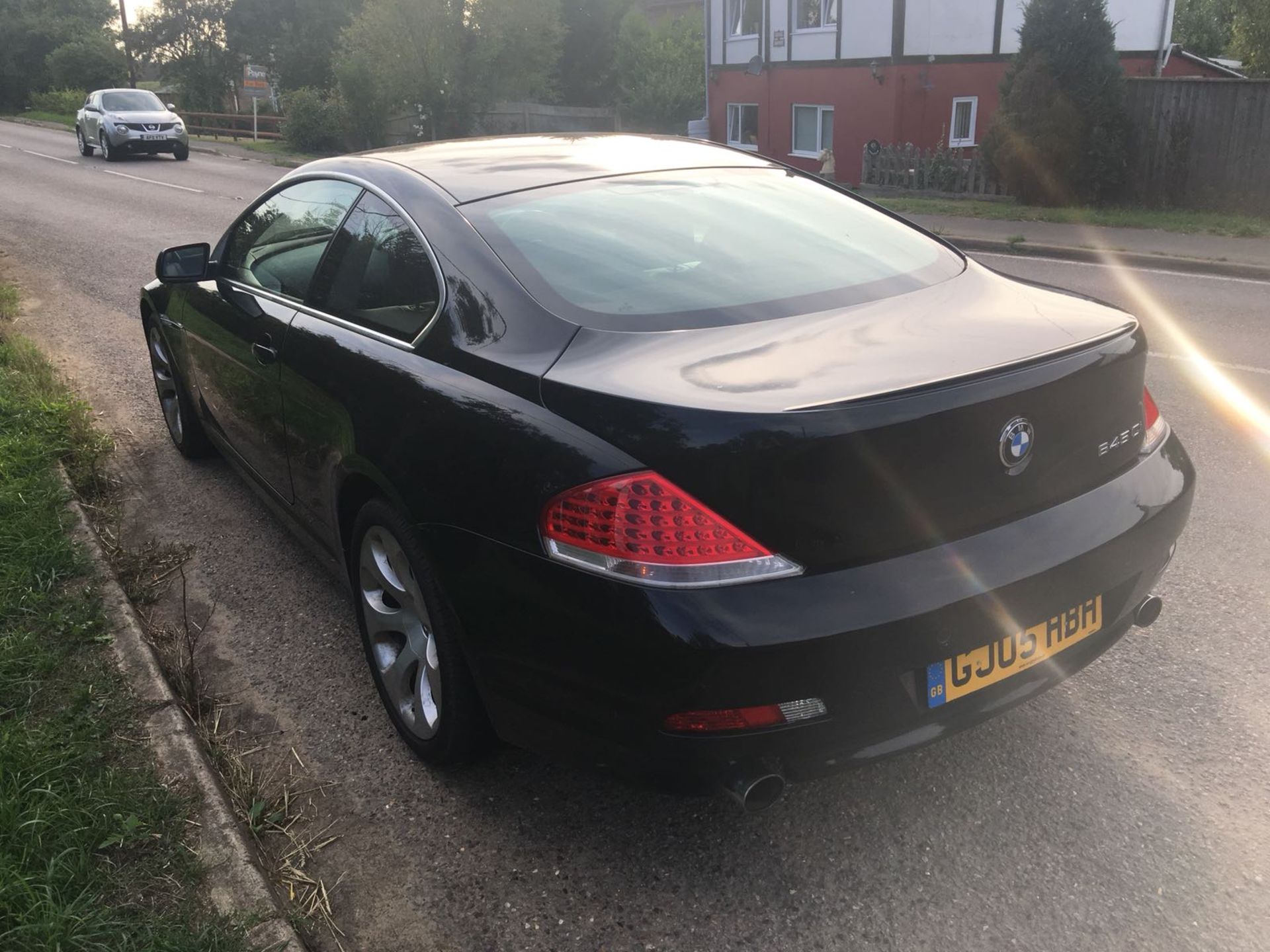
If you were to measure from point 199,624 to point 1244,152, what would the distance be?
15897 mm

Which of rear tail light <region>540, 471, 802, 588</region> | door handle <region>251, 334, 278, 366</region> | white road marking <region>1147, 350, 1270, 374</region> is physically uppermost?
door handle <region>251, 334, 278, 366</region>

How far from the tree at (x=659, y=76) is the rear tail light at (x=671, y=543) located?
39822mm

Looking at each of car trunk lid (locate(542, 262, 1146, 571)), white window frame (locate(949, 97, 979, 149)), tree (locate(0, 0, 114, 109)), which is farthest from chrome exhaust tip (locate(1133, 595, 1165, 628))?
tree (locate(0, 0, 114, 109))

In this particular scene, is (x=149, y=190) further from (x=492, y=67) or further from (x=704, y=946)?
(x=704, y=946)

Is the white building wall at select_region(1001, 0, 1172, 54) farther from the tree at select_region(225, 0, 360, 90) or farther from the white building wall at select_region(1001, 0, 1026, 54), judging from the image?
the tree at select_region(225, 0, 360, 90)

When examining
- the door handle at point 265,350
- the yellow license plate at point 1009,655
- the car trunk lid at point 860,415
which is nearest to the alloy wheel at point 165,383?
the door handle at point 265,350

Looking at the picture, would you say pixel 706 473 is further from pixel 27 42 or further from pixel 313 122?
pixel 27 42

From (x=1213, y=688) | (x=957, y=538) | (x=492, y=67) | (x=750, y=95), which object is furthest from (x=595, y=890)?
(x=492, y=67)

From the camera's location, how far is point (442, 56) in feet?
94.6

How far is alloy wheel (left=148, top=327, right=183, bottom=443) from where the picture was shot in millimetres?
5352

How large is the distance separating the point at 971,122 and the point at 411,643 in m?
21.3

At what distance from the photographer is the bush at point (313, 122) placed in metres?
31.7

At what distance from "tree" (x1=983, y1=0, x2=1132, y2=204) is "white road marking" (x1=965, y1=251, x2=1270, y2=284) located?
454cm

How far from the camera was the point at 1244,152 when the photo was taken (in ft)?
48.9
